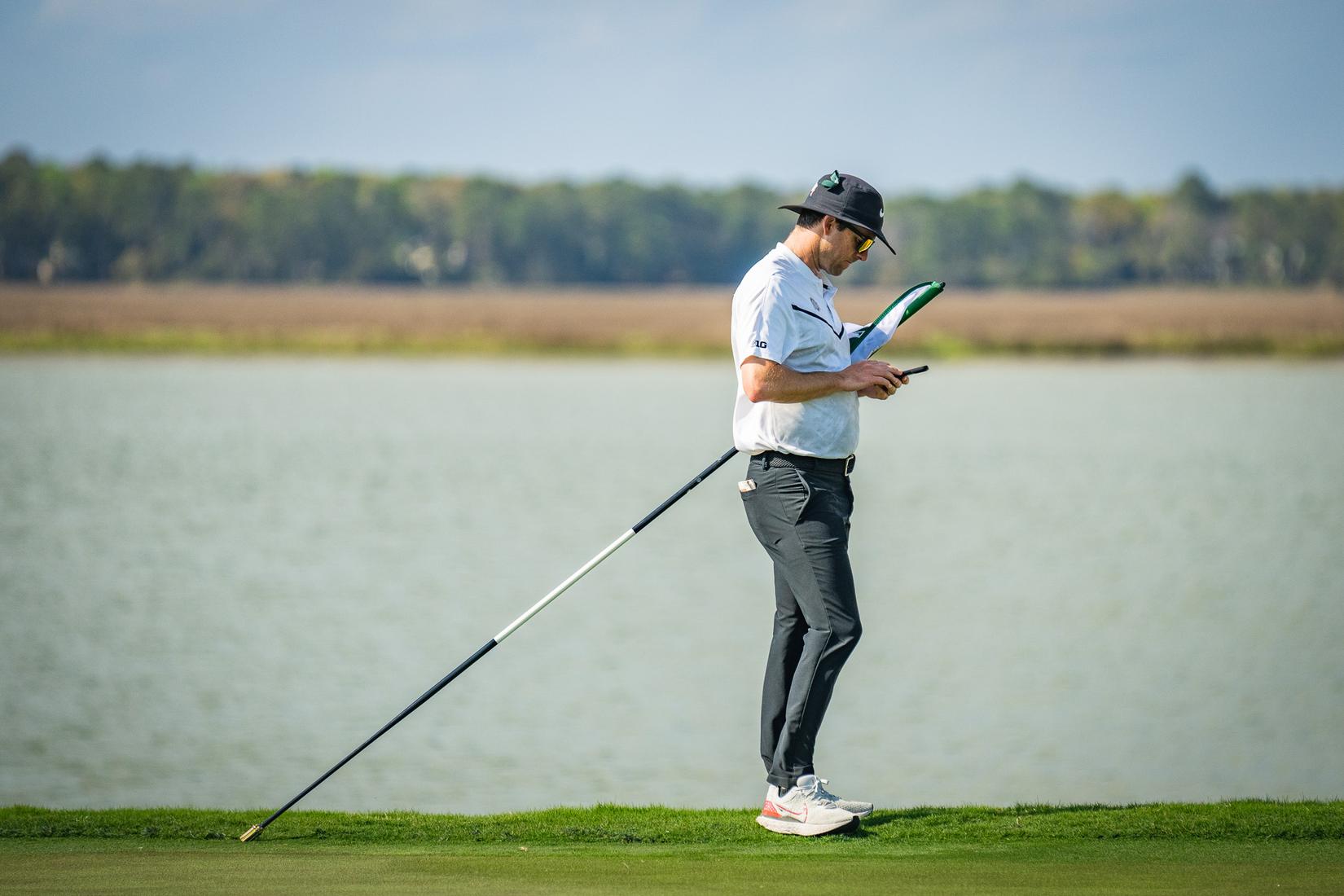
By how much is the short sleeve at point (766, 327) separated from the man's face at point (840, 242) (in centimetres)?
24

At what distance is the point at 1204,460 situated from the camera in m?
24.8

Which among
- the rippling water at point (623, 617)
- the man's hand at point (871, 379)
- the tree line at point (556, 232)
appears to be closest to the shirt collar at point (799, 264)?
the man's hand at point (871, 379)

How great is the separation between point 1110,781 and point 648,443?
1756cm

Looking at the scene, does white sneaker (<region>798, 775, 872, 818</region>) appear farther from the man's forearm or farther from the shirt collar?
the shirt collar

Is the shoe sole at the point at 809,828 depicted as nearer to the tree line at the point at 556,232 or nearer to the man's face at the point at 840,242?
the man's face at the point at 840,242

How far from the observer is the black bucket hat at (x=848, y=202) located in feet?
15.8

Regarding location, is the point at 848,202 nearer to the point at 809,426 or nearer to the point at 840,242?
the point at 840,242

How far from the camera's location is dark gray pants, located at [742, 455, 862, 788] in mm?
4828

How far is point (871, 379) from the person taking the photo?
Result: 15.6ft

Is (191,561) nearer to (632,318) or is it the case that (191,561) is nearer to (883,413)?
(883,413)

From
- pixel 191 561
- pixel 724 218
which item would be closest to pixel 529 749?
pixel 191 561

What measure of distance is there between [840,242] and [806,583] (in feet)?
3.43

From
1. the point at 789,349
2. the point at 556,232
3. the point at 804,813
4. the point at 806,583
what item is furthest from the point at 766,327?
the point at 556,232

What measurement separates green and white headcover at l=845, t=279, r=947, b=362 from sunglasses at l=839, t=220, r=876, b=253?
0.21 metres
